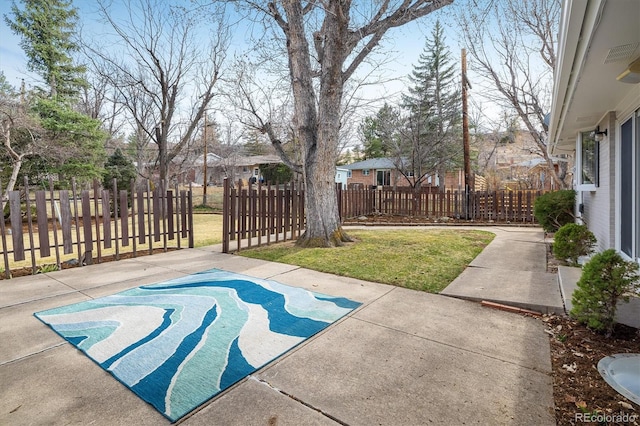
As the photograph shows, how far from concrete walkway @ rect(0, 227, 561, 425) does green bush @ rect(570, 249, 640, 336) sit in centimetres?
44

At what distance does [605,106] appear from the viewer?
450cm

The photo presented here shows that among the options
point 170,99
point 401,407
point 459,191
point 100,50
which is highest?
point 100,50

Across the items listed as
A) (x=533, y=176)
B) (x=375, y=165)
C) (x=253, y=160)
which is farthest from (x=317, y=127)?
(x=375, y=165)

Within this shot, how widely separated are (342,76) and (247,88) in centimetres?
636

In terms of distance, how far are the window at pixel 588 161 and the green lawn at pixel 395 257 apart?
7.44 feet

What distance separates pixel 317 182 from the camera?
24.1ft

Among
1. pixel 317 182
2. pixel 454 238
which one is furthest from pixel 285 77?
pixel 454 238

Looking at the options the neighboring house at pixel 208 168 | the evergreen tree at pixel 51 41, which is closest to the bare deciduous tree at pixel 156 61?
the evergreen tree at pixel 51 41

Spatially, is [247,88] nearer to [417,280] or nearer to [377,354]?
[417,280]

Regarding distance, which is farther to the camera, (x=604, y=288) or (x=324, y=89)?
(x=324, y=89)

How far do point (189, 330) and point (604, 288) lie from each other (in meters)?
3.64

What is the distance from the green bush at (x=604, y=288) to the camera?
2729 mm

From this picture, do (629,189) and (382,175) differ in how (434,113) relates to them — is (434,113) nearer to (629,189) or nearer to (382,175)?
(382,175)

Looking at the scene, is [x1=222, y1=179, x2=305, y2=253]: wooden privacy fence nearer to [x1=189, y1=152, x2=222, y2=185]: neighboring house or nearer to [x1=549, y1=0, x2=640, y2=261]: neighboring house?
[x1=549, y1=0, x2=640, y2=261]: neighboring house
